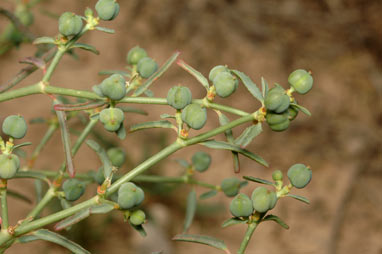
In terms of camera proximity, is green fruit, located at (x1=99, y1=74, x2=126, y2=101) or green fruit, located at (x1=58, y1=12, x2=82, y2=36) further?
green fruit, located at (x1=58, y1=12, x2=82, y2=36)

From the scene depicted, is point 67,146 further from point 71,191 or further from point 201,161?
point 201,161

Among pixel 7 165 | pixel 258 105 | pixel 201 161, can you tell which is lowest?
pixel 7 165

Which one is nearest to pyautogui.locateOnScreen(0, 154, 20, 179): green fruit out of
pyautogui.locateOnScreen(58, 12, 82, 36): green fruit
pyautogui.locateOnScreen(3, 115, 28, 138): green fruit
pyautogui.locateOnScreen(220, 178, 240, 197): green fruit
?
pyautogui.locateOnScreen(3, 115, 28, 138): green fruit

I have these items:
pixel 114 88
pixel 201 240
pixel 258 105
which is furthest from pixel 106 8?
pixel 258 105

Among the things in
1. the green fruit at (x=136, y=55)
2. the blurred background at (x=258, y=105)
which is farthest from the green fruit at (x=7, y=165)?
the blurred background at (x=258, y=105)

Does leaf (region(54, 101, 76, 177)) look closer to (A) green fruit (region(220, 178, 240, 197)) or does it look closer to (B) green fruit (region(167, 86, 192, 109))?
(B) green fruit (region(167, 86, 192, 109))
